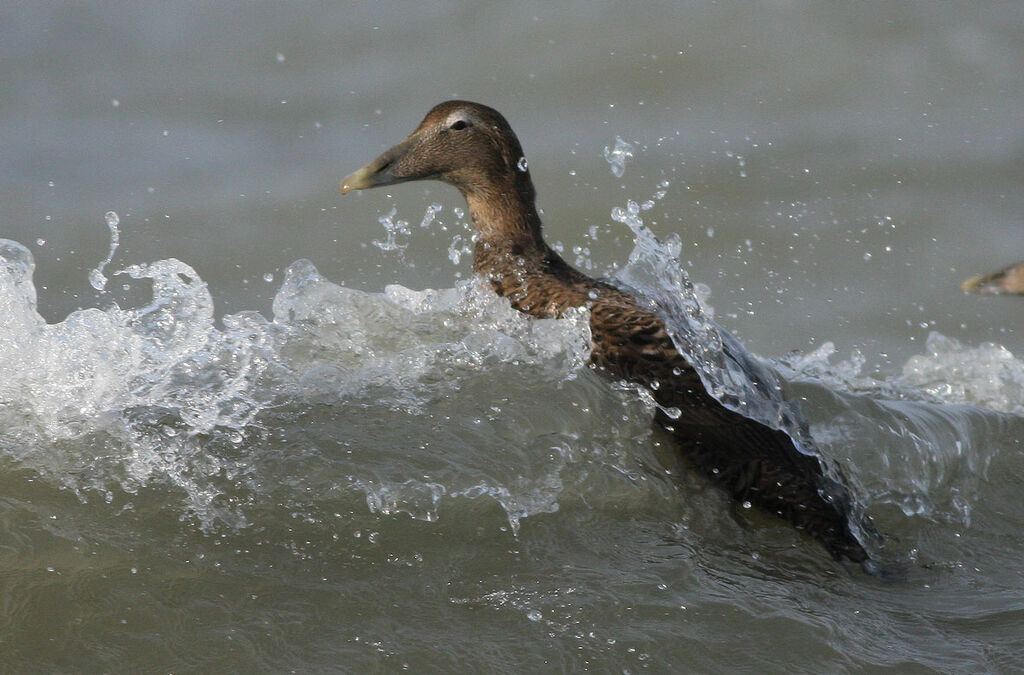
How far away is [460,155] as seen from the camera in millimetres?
4715

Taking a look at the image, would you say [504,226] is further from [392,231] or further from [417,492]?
[392,231]

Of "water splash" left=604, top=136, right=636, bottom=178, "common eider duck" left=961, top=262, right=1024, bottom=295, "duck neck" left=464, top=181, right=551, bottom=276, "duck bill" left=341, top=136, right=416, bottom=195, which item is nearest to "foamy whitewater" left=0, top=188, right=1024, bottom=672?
"duck neck" left=464, top=181, right=551, bottom=276

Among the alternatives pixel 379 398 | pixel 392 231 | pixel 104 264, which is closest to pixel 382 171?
pixel 379 398

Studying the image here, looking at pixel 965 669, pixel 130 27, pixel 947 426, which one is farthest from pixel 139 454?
pixel 130 27

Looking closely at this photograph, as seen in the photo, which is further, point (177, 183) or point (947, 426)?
point (177, 183)

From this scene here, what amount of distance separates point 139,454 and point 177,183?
373 centimetres

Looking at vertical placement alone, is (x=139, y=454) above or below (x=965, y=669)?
above

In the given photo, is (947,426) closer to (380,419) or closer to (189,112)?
(380,419)

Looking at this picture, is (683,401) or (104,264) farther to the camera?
(104,264)

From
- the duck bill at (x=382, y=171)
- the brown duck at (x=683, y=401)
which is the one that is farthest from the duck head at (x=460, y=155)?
the brown duck at (x=683, y=401)

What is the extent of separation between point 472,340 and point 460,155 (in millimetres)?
878

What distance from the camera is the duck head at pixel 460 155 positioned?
4691mm

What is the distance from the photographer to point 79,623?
289 cm

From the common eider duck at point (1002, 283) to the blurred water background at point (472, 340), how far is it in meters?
0.81
